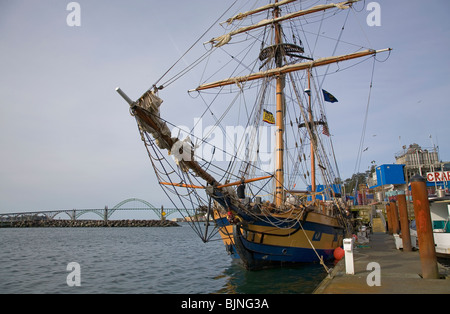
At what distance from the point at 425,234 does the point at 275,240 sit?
717 centimetres

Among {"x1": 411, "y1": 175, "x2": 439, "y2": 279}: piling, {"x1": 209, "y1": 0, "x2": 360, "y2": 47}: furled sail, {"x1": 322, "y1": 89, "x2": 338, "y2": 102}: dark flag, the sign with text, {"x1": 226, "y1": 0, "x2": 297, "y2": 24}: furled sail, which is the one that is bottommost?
{"x1": 411, "y1": 175, "x2": 439, "y2": 279}: piling

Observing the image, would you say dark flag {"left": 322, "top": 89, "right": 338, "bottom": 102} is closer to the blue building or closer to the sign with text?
the sign with text

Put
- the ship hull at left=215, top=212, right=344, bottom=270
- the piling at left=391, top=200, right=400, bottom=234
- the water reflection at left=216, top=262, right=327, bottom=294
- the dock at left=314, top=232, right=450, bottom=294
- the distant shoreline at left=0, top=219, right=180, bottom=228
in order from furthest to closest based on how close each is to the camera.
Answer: the distant shoreline at left=0, top=219, right=180, bottom=228
the piling at left=391, top=200, right=400, bottom=234
the ship hull at left=215, top=212, right=344, bottom=270
the water reflection at left=216, top=262, right=327, bottom=294
the dock at left=314, top=232, right=450, bottom=294

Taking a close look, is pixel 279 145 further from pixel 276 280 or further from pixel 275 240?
pixel 276 280

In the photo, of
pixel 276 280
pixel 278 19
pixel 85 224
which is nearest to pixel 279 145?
pixel 276 280

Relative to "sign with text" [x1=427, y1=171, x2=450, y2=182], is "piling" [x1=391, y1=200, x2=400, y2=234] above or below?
below

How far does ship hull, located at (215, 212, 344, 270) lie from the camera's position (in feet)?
45.7

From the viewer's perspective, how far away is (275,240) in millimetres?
14570

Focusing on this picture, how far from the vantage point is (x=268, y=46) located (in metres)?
21.7

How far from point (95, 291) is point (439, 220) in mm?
15923

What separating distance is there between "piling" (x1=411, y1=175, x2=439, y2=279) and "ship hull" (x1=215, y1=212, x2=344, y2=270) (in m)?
5.20

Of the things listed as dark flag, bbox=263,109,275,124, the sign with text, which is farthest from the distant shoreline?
the sign with text

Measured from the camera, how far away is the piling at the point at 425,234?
27.3ft

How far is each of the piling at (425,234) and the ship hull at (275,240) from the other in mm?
5204
